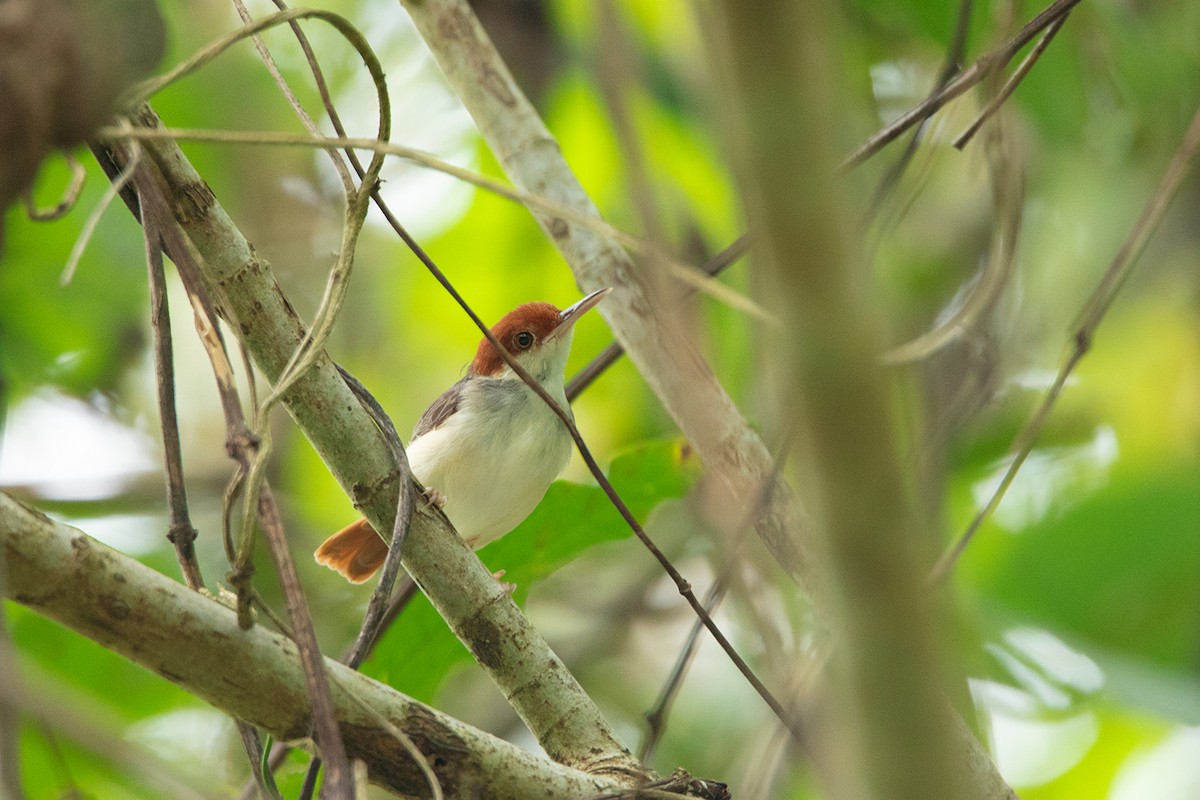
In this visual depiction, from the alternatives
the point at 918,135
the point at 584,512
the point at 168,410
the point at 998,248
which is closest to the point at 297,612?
the point at 168,410

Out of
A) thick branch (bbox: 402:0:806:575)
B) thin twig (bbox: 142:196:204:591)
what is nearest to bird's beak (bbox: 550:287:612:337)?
thick branch (bbox: 402:0:806:575)

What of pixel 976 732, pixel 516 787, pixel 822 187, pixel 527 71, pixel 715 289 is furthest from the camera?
pixel 527 71

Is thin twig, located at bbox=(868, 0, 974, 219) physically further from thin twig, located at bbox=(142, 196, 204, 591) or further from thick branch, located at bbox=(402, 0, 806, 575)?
thin twig, located at bbox=(142, 196, 204, 591)

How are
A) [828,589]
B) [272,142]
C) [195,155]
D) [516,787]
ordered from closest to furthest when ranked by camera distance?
1. [828,589]
2. [272,142]
3. [516,787]
4. [195,155]

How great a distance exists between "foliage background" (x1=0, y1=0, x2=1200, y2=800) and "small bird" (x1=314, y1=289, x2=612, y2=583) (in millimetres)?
279

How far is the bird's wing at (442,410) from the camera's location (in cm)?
445

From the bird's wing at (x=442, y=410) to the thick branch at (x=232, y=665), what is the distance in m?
2.46

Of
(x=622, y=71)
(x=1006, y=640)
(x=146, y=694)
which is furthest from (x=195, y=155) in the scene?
(x=622, y=71)

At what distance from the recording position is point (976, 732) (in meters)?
2.55

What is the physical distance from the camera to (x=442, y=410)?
4492 millimetres

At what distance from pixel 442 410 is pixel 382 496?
234cm

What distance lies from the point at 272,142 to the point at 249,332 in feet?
1.32

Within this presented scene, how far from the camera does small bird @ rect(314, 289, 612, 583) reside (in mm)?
4129

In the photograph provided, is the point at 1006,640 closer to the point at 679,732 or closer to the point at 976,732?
the point at 976,732
